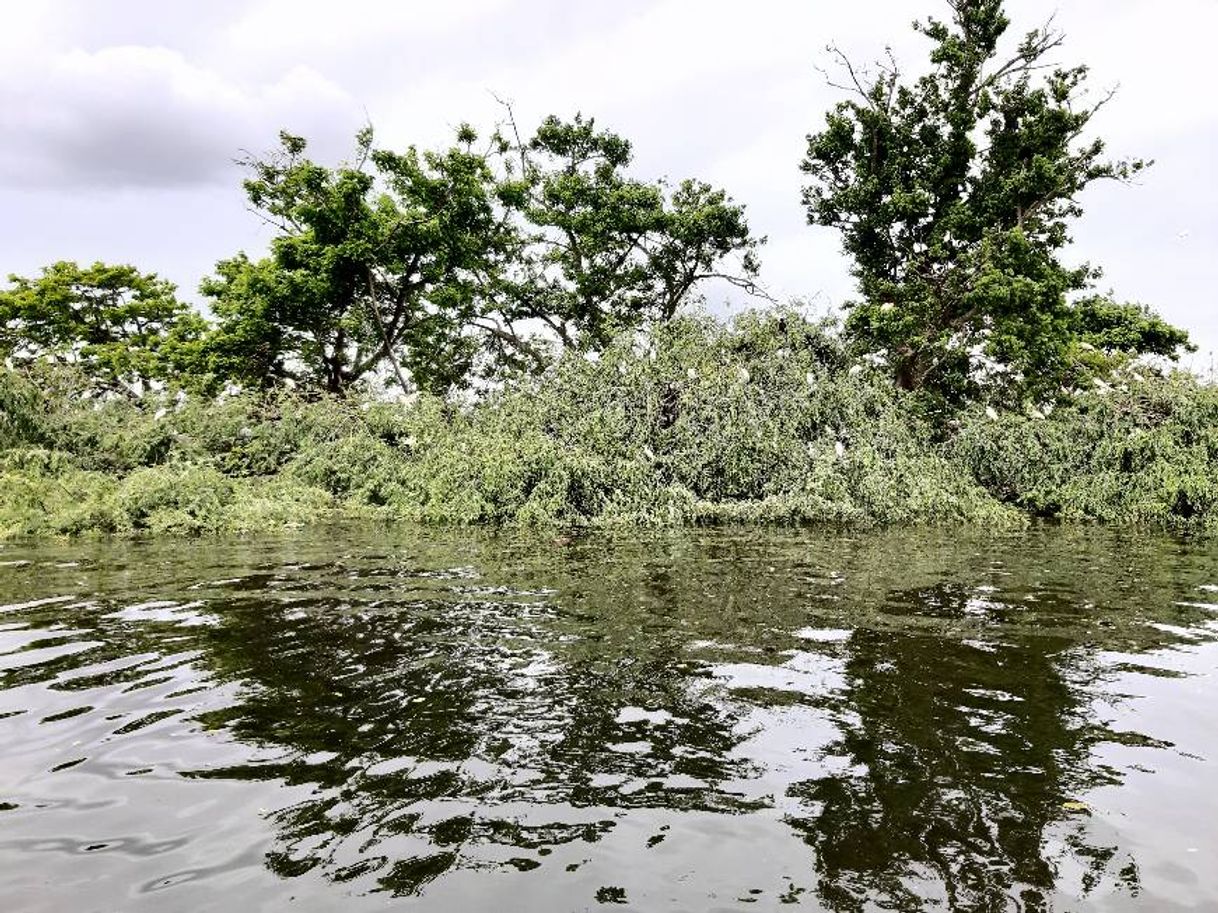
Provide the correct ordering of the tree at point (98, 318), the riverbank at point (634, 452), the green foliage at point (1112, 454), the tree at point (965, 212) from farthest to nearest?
the tree at point (98, 318) → the tree at point (965, 212) → the green foliage at point (1112, 454) → the riverbank at point (634, 452)

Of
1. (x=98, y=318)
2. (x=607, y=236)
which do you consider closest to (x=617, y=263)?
(x=607, y=236)

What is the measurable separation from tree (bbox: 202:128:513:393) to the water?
66.2 feet

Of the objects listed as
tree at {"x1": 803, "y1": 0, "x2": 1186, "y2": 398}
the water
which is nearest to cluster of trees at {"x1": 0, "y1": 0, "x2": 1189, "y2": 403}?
tree at {"x1": 803, "y1": 0, "x2": 1186, "y2": 398}

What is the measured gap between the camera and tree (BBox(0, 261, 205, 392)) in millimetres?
33094

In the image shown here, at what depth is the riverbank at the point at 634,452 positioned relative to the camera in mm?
13992

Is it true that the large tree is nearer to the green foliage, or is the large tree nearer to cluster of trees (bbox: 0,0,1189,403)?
cluster of trees (bbox: 0,0,1189,403)

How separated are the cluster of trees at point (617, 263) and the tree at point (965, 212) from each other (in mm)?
66

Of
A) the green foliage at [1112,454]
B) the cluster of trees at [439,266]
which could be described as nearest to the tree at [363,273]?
the cluster of trees at [439,266]

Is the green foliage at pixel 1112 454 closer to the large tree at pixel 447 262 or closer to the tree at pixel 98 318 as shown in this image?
the large tree at pixel 447 262

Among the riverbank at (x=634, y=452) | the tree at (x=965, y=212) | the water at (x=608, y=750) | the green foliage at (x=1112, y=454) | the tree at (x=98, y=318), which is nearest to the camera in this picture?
the water at (x=608, y=750)

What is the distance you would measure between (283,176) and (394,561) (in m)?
22.8

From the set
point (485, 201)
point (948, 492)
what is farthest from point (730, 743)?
point (485, 201)

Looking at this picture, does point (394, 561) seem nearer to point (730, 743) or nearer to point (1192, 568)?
point (730, 743)

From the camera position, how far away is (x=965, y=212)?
2345 cm
